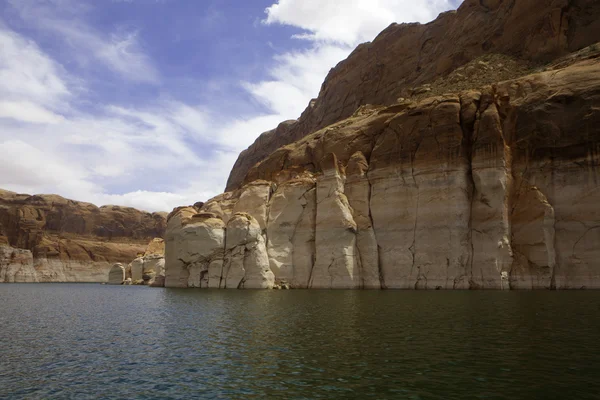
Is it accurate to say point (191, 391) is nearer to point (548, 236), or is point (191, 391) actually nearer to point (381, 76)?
point (548, 236)

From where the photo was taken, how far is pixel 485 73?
54844mm

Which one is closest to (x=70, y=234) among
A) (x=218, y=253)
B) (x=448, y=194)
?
(x=218, y=253)

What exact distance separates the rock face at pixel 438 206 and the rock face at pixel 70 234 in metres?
79.7

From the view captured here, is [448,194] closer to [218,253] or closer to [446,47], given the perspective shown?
[218,253]

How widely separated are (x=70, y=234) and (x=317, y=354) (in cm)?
13277

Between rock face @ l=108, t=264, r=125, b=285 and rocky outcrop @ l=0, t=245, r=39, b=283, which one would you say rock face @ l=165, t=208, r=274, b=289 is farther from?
rocky outcrop @ l=0, t=245, r=39, b=283

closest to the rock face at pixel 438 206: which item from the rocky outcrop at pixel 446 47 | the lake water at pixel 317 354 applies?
the rocky outcrop at pixel 446 47

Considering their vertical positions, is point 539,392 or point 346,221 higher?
point 346,221

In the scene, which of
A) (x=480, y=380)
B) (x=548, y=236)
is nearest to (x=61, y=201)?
(x=548, y=236)

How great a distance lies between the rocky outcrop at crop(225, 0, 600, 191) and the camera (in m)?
56.3

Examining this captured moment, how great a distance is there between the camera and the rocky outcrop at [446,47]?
185ft

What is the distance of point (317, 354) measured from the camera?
15.3 meters

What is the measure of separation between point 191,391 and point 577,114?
1516 inches

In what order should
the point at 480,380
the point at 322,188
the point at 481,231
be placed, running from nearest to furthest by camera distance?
the point at 480,380
the point at 481,231
the point at 322,188
